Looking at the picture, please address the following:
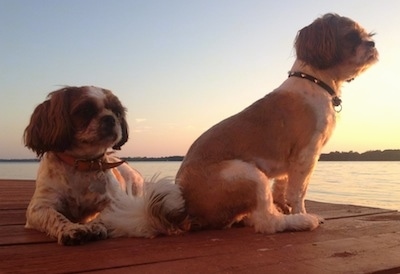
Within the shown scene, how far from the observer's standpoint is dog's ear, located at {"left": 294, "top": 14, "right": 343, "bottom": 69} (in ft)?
13.2

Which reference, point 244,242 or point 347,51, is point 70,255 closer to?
point 244,242

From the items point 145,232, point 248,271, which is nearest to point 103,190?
point 145,232

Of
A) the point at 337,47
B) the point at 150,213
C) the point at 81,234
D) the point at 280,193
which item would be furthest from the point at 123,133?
the point at 337,47

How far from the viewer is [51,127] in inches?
131

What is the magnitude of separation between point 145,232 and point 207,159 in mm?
721

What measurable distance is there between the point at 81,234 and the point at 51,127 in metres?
0.91

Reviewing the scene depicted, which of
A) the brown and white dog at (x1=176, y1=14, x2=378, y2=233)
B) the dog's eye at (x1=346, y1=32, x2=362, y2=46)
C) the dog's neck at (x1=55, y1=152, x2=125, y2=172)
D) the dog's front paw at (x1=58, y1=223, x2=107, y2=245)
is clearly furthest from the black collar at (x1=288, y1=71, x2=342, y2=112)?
the dog's front paw at (x1=58, y1=223, x2=107, y2=245)

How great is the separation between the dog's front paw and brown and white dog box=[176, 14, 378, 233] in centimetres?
70

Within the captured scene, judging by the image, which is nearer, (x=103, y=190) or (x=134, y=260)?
(x=134, y=260)

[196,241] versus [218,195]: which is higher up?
[218,195]

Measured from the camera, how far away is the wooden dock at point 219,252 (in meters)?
2.19

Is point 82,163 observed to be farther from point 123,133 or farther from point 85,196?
point 123,133

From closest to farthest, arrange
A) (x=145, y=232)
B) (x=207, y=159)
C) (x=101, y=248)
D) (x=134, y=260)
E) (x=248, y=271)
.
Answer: (x=248, y=271) < (x=134, y=260) < (x=101, y=248) < (x=145, y=232) < (x=207, y=159)

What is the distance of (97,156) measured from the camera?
351cm
